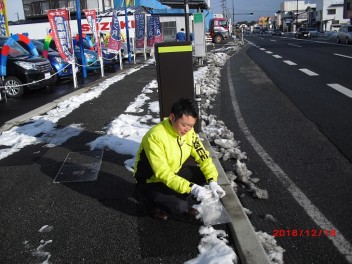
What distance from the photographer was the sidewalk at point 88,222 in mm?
2855

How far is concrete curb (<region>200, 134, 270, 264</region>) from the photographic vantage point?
2618mm

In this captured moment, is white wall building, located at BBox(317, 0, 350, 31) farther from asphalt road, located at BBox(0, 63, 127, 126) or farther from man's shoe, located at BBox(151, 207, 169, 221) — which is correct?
man's shoe, located at BBox(151, 207, 169, 221)

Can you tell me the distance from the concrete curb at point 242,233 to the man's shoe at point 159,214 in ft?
1.98

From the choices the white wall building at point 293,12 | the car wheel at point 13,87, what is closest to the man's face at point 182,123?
the car wheel at point 13,87

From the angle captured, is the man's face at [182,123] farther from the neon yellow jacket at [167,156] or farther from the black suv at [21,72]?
the black suv at [21,72]

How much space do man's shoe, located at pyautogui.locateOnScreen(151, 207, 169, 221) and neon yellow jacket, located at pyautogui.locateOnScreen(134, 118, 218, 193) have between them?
298mm

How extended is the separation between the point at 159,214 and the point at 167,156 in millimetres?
610

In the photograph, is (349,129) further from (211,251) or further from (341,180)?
(211,251)

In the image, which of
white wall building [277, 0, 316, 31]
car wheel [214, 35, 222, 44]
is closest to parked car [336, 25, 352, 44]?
car wheel [214, 35, 222, 44]

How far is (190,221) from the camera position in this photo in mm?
3312

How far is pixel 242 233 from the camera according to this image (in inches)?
115

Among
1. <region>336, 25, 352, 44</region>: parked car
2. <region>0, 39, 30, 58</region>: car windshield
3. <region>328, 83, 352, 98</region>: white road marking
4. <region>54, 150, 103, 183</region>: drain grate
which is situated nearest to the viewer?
<region>54, 150, 103, 183</region>: drain grate

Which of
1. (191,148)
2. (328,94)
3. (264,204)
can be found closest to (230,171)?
(264,204)

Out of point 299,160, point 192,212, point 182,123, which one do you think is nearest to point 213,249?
point 192,212
